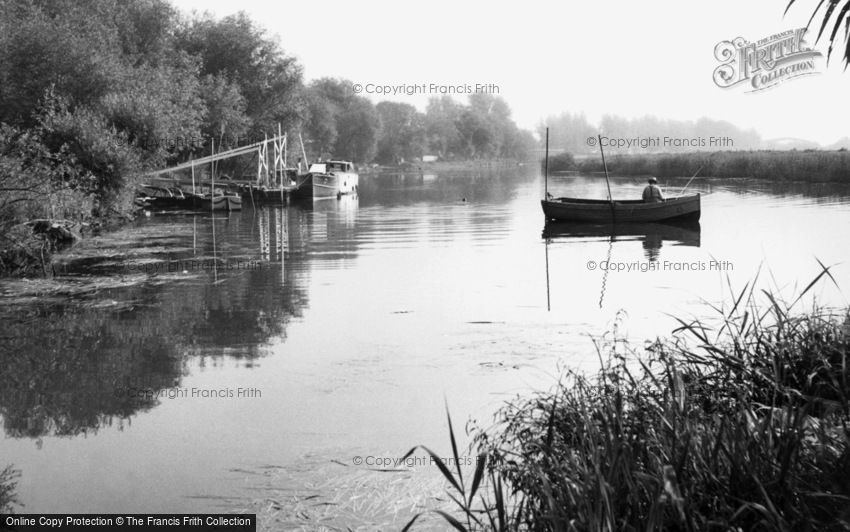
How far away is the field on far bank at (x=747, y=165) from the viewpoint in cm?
5416

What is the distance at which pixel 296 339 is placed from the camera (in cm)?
1299

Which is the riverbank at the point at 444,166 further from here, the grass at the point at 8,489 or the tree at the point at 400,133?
the grass at the point at 8,489

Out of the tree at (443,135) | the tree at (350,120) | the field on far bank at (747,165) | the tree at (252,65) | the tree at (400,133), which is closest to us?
the field on far bank at (747,165)

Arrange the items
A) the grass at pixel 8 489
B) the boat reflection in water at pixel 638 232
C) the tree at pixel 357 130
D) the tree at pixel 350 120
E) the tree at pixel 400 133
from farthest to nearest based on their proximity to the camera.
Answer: the tree at pixel 400 133 < the tree at pixel 357 130 < the tree at pixel 350 120 < the boat reflection in water at pixel 638 232 < the grass at pixel 8 489

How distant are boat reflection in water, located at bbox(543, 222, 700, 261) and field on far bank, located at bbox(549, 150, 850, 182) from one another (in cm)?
2833

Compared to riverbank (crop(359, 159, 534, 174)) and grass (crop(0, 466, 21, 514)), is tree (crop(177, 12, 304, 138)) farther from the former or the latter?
riverbank (crop(359, 159, 534, 174))

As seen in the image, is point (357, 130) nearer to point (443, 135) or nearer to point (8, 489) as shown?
point (443, 135)

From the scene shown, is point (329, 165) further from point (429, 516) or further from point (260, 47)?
point (429, 516)

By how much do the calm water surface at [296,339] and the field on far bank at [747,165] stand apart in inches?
1156

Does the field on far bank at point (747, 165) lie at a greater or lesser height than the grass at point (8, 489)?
greater

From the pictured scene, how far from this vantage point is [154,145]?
33844 millimetres

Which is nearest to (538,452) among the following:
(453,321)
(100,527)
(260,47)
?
(100,527)

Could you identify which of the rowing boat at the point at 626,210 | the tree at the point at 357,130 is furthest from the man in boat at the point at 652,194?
the tree at the point at 357,130

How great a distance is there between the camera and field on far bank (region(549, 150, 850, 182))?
178 feet
